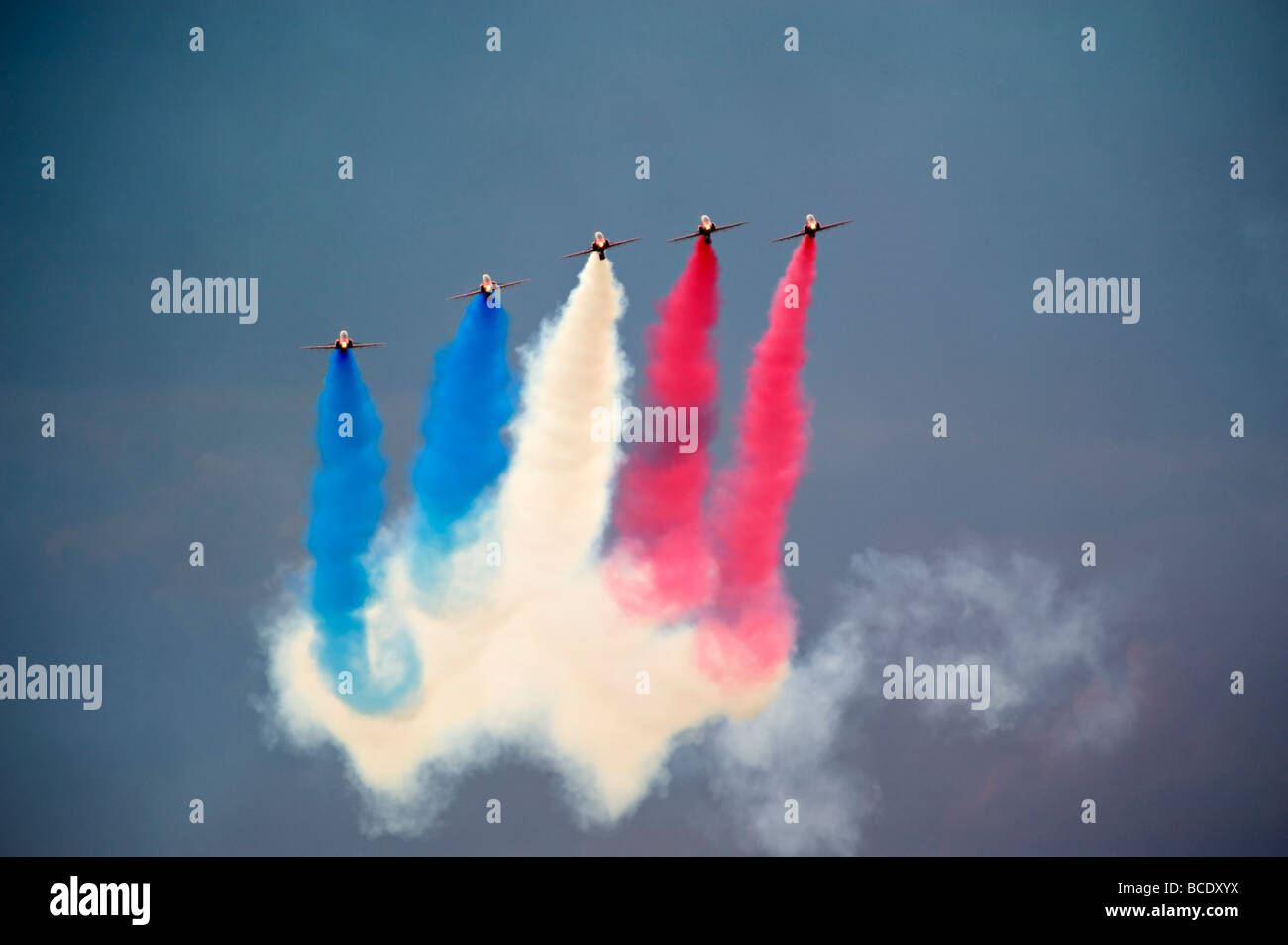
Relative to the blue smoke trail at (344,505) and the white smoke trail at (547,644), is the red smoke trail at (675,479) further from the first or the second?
the blue smoke trail at (344,505)

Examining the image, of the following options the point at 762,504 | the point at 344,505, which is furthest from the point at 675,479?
the point at 344,505

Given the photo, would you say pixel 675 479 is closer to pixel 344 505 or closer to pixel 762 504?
pixel 762 504

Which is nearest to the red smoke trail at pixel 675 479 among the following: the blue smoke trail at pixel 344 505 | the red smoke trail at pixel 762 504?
the red smoke trail at pixel 762 504

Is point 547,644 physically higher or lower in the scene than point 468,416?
lower
